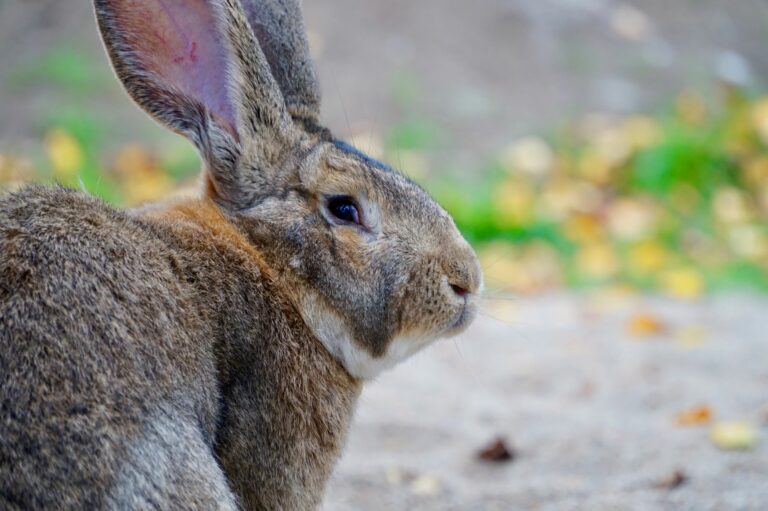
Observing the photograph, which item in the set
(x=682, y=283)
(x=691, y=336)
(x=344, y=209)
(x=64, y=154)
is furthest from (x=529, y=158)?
(x=344, y=209)

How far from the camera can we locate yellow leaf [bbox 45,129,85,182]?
23.1ft

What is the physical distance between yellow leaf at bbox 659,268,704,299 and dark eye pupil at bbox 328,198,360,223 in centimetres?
406

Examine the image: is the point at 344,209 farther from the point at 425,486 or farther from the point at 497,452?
the point at 497,452

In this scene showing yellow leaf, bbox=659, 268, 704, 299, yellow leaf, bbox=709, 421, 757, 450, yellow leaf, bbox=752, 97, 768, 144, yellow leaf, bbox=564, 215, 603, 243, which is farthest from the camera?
yellow leaf, bbox=752, 97, 768, 144

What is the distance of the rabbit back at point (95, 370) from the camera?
2.30m

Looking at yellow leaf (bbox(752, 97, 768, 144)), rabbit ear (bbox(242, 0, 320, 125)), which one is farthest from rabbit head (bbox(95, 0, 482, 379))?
yellow leaf (bbox(752, 97, 768, 144))

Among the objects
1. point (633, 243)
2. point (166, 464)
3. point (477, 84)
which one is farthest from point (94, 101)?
point (166, 464)

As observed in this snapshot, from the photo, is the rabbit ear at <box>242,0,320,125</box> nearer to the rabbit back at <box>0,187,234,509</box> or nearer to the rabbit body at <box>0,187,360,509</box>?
the rabbit body at <box>0,187,360,509</box>

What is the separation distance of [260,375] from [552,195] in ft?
18.1

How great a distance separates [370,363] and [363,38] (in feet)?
22.0

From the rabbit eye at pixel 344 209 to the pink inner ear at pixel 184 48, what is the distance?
0.35m

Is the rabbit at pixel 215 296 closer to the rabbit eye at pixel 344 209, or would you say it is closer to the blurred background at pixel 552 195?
the rabbit eye at pixel 344 209

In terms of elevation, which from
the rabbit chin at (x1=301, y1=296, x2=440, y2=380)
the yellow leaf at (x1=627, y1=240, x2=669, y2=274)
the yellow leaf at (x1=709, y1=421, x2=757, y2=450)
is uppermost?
the yellow leaf at (x1=627, y1=240, x2=669, y2=274)

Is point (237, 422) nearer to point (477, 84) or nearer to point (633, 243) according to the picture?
point (633, 243)
